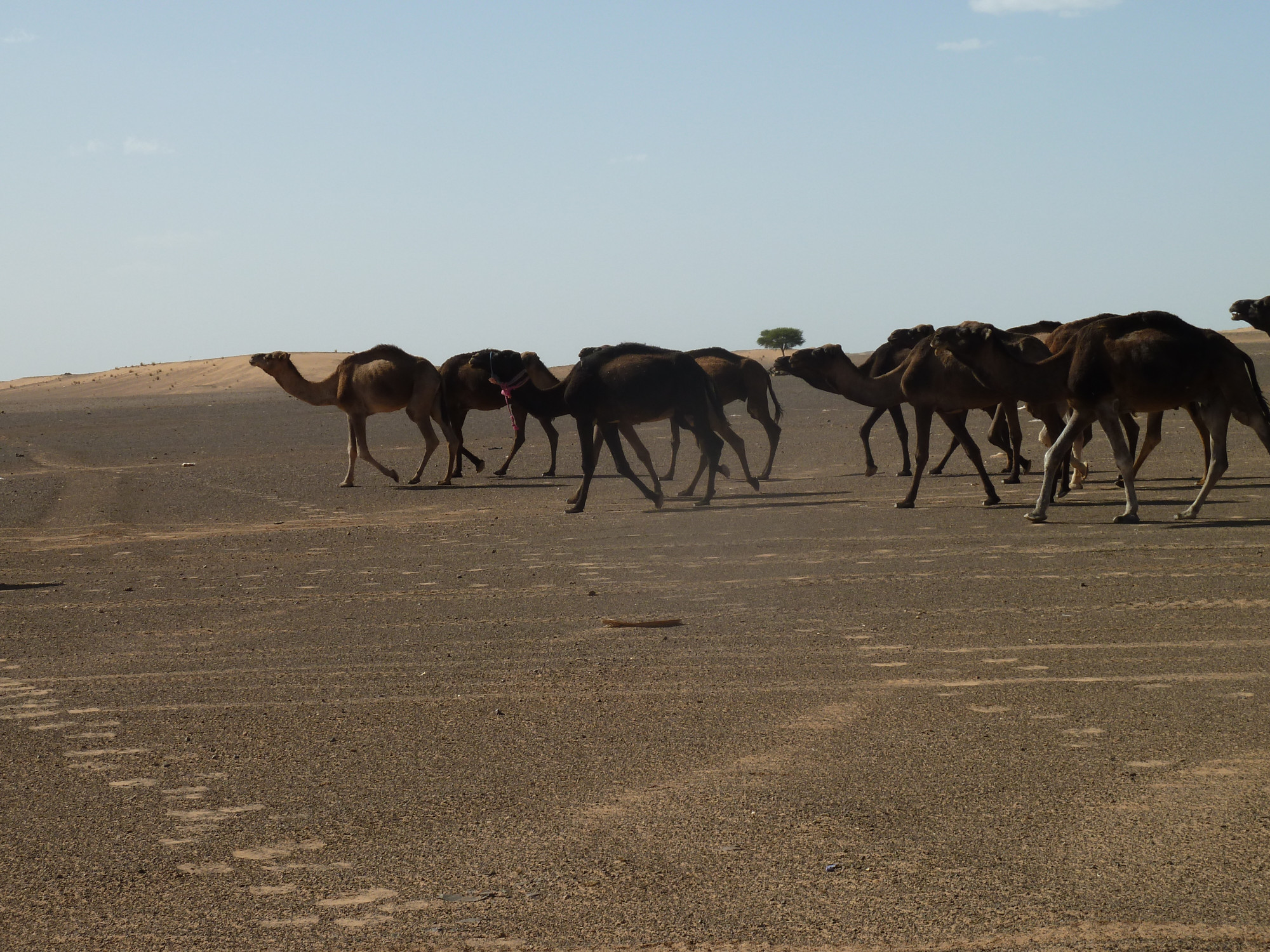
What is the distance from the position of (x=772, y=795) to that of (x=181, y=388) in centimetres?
7604

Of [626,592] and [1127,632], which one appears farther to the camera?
[626,592]

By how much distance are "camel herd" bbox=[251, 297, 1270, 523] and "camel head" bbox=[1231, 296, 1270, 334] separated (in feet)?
0.05

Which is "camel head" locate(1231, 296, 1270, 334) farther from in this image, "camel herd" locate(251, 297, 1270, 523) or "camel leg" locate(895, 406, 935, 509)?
"camel leg" locate(895, 406, 935, 509)

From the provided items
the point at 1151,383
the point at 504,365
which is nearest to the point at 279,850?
the point at 1151,383

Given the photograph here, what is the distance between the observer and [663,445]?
94.4 feet

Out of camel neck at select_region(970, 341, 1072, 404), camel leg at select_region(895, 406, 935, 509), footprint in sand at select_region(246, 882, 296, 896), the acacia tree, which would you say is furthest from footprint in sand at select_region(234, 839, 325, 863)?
the acacia tree

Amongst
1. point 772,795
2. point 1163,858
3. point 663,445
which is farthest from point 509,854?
point 663,445

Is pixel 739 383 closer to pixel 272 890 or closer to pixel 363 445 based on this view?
pixel 363 445

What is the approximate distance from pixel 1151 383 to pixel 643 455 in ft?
20.4

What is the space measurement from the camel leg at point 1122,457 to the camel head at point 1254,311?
2.28 meters

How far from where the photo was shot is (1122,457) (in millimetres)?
13656

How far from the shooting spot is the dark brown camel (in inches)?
651

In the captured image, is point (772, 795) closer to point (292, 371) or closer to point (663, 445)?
point (292, 371)

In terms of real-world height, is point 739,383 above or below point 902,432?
above
